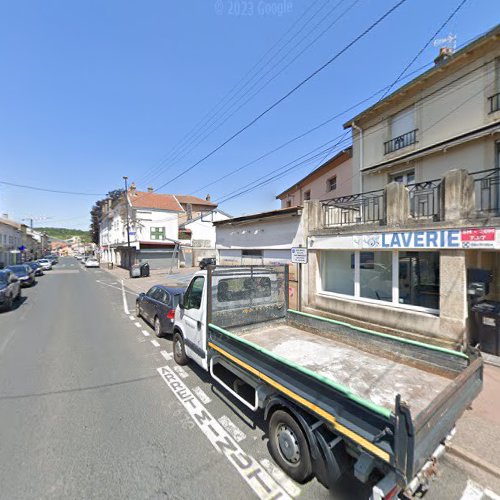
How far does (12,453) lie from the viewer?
3037 millimetres

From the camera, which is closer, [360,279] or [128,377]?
[128,377]

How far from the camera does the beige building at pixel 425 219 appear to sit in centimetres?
564

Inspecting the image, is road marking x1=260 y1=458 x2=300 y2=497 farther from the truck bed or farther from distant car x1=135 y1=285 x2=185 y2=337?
distant car x1=135 y1=285 x2=185 y2=337

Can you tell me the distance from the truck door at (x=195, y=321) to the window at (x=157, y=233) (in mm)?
27347

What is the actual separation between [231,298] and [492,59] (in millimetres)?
10507

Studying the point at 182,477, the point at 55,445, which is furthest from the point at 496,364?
the point at 55,445

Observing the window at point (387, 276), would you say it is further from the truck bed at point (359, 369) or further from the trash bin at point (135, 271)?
the trash bin at point (135, 271)

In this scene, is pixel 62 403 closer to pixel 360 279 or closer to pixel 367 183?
pixel 360 279

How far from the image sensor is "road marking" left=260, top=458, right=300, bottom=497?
2611 mm

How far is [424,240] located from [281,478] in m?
5.62

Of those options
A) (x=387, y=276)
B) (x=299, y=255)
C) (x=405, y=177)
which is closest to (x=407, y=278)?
(x=387, y=276)

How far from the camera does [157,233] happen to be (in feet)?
101

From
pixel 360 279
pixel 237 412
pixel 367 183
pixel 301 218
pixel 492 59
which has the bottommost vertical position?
pixel 237 412

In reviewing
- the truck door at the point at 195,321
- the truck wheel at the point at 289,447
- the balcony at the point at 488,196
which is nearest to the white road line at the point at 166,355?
the truck door at the point at 195,321
